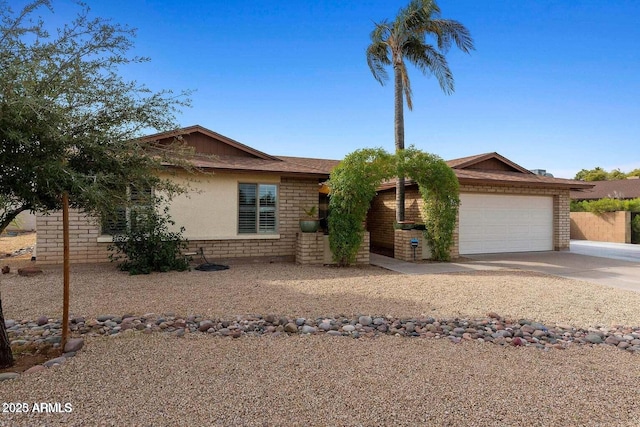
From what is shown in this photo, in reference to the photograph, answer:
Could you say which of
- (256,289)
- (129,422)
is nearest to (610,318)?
(256,289)

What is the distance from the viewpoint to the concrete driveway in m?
8.84

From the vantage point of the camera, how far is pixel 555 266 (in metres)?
10.5

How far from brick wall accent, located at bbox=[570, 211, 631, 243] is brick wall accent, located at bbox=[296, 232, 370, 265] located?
57.1ft

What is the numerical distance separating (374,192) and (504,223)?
6650mm

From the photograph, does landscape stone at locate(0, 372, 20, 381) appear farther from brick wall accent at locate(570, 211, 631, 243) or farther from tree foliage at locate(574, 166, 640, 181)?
tree foliage at locate(574, 166, 640, 181)

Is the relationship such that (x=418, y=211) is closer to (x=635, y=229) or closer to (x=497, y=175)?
(x=497, y=175)

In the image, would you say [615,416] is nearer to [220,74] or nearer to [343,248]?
[343,248]

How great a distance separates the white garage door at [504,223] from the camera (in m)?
13.2

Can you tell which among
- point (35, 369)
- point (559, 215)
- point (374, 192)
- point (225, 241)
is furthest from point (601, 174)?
point (35, 369)

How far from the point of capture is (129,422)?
2520mm

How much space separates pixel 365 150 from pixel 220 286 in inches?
212

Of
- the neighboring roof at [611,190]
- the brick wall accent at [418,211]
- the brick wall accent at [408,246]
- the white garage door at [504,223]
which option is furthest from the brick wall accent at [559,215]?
the neighboring roof at [611,190]

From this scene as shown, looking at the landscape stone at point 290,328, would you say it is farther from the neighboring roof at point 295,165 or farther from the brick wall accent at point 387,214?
the brick wall accent at point 387,214

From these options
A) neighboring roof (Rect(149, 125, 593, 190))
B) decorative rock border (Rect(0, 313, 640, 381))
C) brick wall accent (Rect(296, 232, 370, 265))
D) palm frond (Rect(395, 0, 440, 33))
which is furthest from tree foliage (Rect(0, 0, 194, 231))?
palm frond (Rect(395, 0, 440, 33))
